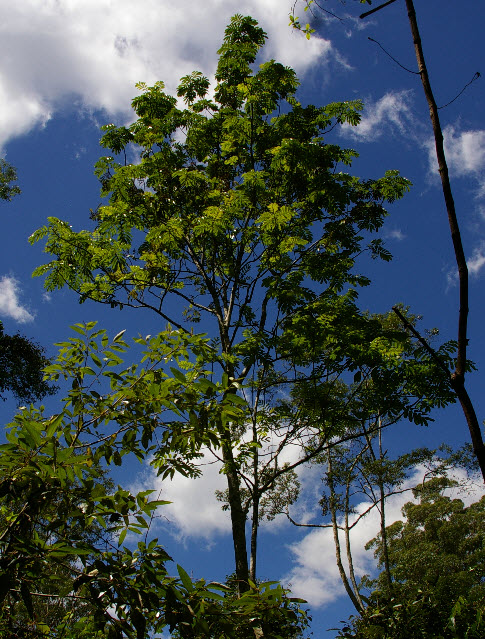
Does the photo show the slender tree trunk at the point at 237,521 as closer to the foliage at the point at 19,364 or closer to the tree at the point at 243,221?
the tree at the point at 243,221

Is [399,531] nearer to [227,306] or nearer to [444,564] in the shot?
[444,564]

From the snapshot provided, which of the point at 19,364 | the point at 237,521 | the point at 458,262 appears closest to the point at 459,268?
the point at 458,262

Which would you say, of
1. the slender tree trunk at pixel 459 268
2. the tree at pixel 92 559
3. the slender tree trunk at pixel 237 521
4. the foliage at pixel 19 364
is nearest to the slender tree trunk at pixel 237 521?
the slender tree trunk at pixel 237 521

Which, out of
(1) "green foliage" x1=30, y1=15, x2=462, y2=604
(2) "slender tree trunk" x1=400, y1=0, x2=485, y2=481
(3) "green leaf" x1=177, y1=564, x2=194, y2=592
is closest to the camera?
(2) "slender tree trunk" x1=400, y1=0, x2=485, y2=481

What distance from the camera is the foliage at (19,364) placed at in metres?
15.5

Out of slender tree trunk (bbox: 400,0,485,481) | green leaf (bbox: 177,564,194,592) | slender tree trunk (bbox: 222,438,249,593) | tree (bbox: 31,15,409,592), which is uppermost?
tree (bbox: 31,15,409,592)

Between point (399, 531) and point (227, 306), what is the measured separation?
24168 mm

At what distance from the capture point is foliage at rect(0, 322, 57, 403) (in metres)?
15.5

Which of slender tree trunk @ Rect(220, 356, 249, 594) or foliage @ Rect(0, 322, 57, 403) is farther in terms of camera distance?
foliage @ Rect(0, 322, 57, 403)

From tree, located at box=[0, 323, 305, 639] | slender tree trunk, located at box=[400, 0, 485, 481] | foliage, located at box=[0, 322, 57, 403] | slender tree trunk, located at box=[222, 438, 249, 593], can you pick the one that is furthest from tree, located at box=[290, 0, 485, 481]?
foliage, located at box=[0, 322, 57, 403]

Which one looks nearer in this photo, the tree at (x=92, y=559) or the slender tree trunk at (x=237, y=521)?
the tree at (x=92, y=559)

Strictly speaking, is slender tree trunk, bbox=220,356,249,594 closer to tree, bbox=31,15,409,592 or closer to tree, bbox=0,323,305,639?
tree, bbox=31,15,409,592

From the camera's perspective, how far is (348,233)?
8.16m

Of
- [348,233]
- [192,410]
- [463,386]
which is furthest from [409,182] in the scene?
[463,386]
